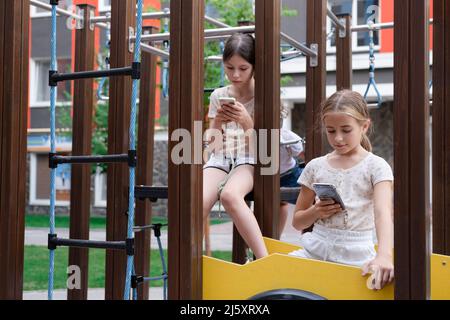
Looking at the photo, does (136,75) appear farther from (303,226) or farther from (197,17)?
(303,226)

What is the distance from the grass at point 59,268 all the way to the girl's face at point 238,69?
15.4ft

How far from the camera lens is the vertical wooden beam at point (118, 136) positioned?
3510mm

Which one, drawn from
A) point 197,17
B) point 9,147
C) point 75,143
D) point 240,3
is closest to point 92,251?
point 240,3

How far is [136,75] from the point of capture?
96.0 inches

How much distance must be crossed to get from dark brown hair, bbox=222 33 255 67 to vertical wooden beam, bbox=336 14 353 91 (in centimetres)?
192

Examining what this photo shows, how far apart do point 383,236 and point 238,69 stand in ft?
3.47

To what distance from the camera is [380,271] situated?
6.36 feet

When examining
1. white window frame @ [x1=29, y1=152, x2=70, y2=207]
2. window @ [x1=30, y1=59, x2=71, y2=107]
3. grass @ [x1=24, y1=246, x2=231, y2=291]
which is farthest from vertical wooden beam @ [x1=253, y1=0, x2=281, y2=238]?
white window frame @ [x1=29, y1=152, x2=70, y2=207]

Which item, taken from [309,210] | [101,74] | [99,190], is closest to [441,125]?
[309,210]

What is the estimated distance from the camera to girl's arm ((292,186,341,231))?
7.62 ft

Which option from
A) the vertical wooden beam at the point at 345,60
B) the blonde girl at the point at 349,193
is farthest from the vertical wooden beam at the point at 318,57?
the blonde girl at the point at 349,193

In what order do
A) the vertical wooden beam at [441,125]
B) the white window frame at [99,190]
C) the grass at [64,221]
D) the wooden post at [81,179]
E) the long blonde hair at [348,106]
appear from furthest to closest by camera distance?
the white window frame at [99,190], the grass at [64,221], the wooden post at [81,179], the vertical wooden beam at [441,125], the long blonde hair at [348,106]

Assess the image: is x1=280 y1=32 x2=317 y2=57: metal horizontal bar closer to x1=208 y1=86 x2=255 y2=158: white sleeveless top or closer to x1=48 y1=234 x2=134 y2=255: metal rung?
x1=208 y1=86 x2=255 y2=158: white sleeveless top

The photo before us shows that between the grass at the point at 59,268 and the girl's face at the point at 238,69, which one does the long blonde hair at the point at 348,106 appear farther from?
the grass at the point at 59,268
